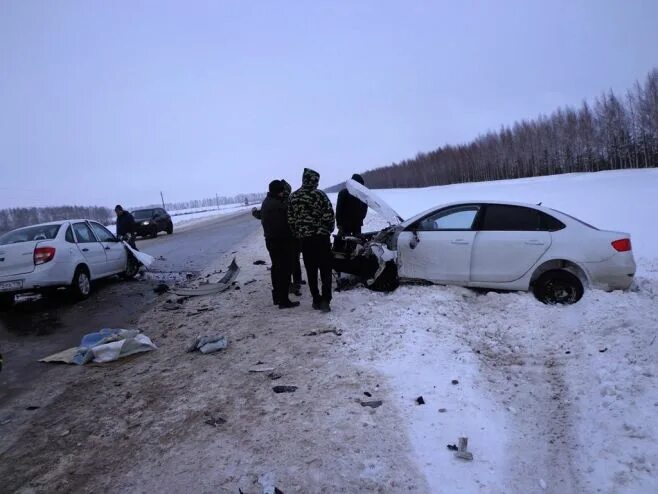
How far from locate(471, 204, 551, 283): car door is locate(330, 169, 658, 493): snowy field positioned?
13.3 inches

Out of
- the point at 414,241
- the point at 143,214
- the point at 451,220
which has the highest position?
the point at 143,214

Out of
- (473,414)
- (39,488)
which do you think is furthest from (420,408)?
(39,488)

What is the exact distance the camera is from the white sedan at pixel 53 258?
8016mm

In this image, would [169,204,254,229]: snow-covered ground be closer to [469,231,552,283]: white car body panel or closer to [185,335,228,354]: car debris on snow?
[185,335,228,354]: car debris on snow

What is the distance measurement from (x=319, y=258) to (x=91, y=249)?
19.2ft

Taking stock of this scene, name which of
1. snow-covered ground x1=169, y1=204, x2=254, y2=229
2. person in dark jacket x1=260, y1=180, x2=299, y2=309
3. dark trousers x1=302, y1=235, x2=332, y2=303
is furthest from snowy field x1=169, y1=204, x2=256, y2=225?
dark trousers x1=302, y1=235, x2=332, y2=303

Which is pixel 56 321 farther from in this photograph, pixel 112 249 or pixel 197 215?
pixel 197 215

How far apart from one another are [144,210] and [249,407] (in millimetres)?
24751

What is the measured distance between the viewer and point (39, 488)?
296 cm

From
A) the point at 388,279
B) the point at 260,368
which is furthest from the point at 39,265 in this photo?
the point at 388,279

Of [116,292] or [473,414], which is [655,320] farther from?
[116,292]

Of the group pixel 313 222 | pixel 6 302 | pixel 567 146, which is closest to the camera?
pixel 313 222

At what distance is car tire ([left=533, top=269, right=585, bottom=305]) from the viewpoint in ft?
19.9

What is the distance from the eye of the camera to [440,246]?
6840mm
